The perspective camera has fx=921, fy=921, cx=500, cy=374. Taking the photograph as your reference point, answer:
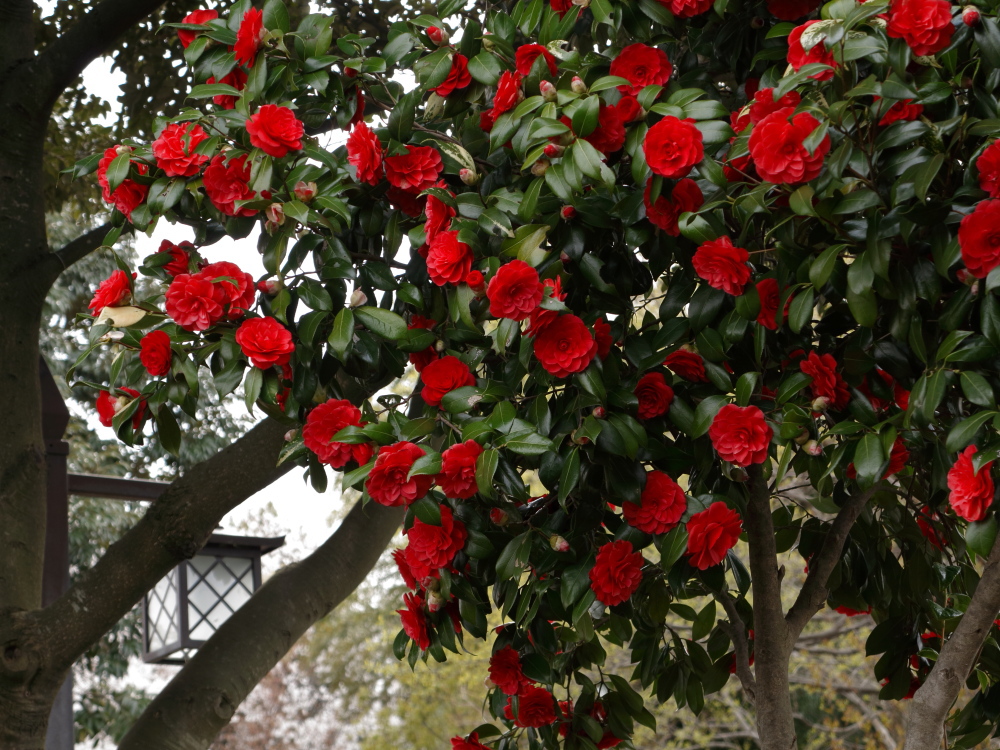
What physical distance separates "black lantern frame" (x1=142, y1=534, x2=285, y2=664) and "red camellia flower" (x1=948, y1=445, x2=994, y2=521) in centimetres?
196

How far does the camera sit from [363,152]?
1395mm

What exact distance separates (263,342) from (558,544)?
54 centimetres

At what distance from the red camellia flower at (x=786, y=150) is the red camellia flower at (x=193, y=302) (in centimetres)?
82

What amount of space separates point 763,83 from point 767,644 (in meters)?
0.94

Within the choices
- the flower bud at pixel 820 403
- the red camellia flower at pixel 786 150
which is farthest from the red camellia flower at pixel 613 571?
the red camellia flower at pixel 786 150

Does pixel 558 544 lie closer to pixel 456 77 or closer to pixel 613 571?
pixel 613 571

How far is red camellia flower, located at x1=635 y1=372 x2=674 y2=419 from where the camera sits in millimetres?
1338

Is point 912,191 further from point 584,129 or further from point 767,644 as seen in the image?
point 767,644

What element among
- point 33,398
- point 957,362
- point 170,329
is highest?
point 33,398

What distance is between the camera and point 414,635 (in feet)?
5.13

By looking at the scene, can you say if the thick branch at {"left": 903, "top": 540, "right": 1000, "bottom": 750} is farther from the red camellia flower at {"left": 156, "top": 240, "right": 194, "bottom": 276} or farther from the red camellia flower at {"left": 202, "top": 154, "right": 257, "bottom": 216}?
the red camellia flower at {"left": 156, "top": 240, "right": 194, "bottom": 276}

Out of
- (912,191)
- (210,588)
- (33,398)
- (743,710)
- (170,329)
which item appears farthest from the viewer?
(743,710)

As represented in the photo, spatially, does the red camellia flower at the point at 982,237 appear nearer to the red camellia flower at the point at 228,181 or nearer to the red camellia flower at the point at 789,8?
the red camellia flower at the point at 789,8

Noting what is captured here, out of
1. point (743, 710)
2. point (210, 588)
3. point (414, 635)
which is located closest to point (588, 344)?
point (414, 635)
